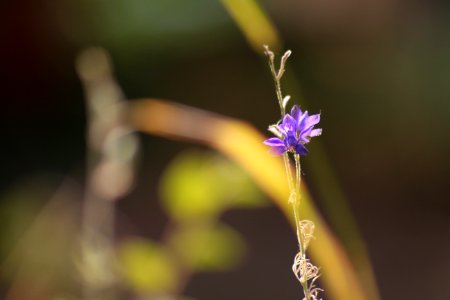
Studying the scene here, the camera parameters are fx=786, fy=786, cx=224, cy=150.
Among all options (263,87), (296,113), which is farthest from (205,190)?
(263,87)

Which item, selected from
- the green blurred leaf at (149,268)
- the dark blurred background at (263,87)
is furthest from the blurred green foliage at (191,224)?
the dark blurred background at (263,87)

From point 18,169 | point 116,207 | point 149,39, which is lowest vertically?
point 116,207

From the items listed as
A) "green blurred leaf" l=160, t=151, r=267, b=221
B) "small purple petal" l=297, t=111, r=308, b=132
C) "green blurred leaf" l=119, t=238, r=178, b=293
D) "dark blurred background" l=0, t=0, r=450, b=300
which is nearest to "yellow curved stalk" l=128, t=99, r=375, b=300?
"green blurred leaf" l=160, t=151, r=267, b=221

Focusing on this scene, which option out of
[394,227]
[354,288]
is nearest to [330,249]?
[354,288]

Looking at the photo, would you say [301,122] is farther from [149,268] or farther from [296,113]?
[149,268]

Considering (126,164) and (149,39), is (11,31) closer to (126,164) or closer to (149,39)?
(149,39)

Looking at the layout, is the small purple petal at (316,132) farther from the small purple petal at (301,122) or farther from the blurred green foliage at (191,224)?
the blurred green foliage at (191,224)

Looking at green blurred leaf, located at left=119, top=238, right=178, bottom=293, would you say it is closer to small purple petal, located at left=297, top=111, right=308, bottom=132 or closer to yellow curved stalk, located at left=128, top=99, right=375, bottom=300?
yellow curved stalk, located at left=128, top=99, right=375, bottom=300
